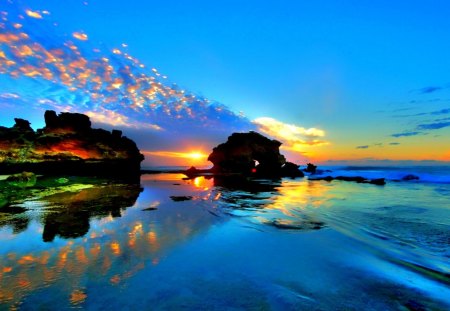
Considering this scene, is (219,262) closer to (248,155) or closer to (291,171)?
(291,171)

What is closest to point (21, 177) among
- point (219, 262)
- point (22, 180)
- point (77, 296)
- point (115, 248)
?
point (22, 180)

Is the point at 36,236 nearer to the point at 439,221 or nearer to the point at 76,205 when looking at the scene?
the point at 76,205

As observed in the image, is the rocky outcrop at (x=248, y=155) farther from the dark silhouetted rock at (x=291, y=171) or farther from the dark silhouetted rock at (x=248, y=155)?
the dark silhouetted rock at (x=291, y=171)

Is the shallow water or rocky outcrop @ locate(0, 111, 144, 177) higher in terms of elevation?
rocky outcrop @ locate(0, 111, 144, 177)

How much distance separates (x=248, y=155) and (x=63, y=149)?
161 ft

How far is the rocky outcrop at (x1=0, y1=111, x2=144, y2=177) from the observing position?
43250mm

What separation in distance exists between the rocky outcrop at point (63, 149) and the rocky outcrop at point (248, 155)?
3005 centimetres

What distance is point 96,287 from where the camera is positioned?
16.5ft

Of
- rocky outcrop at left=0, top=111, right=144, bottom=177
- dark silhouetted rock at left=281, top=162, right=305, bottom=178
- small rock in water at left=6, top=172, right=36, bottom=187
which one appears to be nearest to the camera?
small rock in water at left=6, top=172, right=36, bottom=187

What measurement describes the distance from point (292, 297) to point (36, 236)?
9151 millimetres

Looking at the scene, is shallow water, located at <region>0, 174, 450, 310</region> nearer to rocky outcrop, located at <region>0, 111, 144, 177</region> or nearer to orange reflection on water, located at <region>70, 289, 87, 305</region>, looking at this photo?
orange reflection on water, located at <region>70, 289, 87, 305</region>

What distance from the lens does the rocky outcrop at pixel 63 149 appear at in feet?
142

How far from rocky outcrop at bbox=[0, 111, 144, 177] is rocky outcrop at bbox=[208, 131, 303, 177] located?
3005 cm

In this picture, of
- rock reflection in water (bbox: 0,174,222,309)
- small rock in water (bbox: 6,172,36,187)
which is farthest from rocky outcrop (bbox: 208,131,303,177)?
rock reflection in water (bbox: 0,174,222,309)
